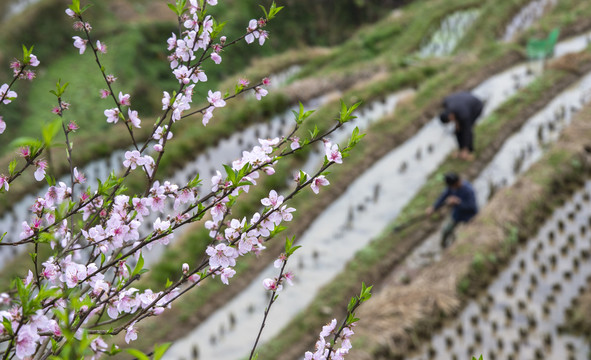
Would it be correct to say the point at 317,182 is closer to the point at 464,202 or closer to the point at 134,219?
the point at 134,219

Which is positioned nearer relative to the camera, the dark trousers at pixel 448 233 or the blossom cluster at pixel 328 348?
the blossom cluster at pixel 328 348

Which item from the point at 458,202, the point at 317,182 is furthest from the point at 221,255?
the point at 458,202

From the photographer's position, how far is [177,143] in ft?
38.8

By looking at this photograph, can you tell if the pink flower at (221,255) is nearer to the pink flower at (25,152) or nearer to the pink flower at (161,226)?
the pink flower at (161,226)

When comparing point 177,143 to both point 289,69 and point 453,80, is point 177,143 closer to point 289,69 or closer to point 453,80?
point 453,80

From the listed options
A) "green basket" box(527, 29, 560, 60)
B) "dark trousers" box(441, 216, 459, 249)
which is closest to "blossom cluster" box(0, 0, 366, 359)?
"dark trousers" box(441, 216, 459, 249)

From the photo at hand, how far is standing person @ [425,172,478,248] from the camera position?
7.86m

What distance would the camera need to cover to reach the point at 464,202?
7926 mm

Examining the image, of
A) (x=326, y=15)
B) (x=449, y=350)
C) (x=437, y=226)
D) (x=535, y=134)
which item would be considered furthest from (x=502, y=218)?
(x=326, y=15)

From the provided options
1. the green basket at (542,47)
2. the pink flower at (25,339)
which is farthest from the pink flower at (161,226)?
the green basket at (542,47)

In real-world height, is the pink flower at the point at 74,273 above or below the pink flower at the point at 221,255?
above

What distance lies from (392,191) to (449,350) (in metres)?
4.00

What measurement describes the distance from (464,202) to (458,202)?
0.08m

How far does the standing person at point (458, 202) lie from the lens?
25.8 ft
